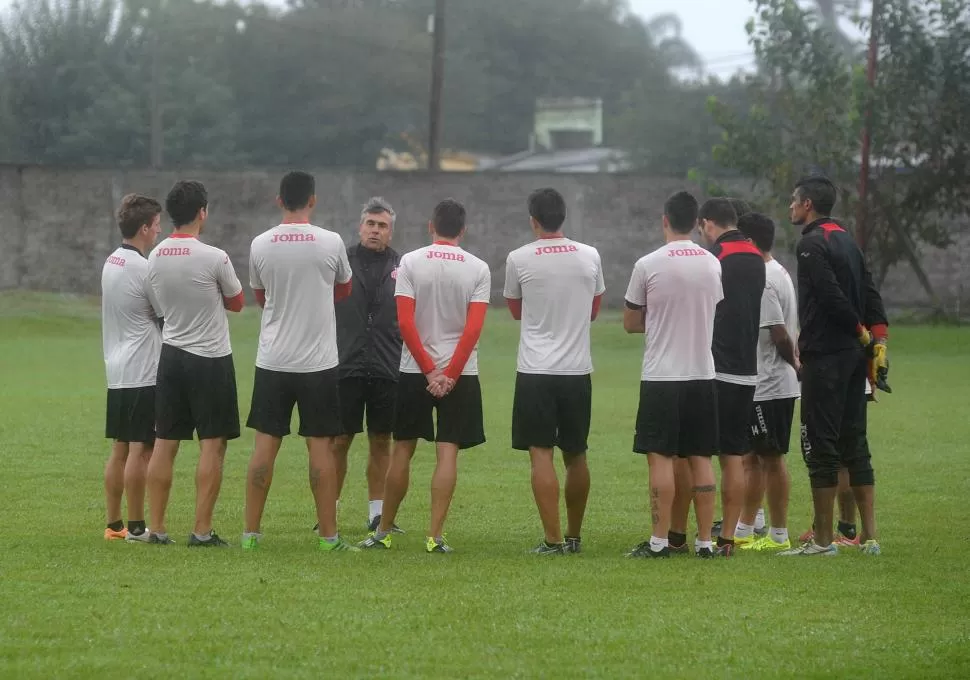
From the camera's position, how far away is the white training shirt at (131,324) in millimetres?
9570

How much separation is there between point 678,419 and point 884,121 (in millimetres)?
24474

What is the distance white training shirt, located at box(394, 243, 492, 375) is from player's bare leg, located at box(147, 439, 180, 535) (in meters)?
1.64

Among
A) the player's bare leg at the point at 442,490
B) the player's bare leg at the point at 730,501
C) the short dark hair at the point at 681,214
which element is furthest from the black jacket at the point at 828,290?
the player's bare leg at the point at 442,490

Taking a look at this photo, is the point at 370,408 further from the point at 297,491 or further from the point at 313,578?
the point at 313,578

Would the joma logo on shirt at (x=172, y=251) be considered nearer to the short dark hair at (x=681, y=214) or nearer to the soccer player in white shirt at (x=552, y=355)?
the soccer player in white shirt at (x=552, y=355)

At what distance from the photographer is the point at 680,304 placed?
352 inches

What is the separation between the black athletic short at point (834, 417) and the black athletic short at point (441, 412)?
2.04 meters

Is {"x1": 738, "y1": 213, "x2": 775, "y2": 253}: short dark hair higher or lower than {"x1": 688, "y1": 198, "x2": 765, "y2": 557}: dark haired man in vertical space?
higher

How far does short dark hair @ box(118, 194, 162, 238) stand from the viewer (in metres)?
9.62

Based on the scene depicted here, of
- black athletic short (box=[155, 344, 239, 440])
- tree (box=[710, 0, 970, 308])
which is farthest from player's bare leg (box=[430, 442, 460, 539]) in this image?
tree (box=[710, 0, 970, 308])

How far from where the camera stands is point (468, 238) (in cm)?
3738

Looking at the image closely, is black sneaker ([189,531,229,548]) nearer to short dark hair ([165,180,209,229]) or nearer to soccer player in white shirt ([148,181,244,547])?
soccer player in white shirt ([148,181,244,547])

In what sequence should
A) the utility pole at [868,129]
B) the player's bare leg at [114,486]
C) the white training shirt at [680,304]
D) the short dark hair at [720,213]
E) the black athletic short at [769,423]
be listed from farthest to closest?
the utility pole at [868,129] < the black athletic short at [769,423] < the player's bare leg at [114,486] < the short dark hair at [720,213] < the white training shirt at [680,304]

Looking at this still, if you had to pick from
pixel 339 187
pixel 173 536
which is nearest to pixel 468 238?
pixel 339 187
